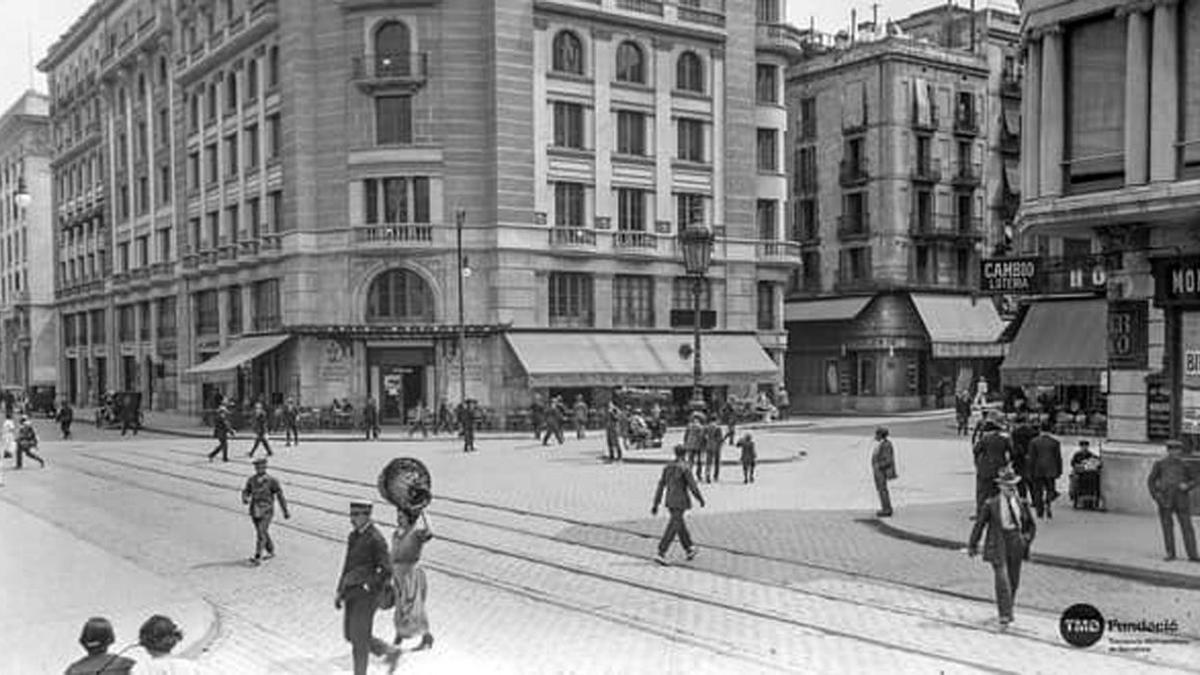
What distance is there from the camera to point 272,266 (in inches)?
1907

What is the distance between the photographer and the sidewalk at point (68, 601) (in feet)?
27.3

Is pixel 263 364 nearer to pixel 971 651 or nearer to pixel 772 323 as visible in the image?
pixel 772 323

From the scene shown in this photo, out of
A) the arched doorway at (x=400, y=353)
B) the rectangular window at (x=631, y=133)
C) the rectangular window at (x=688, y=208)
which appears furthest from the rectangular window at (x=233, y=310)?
the rectangular window at (x=688, y=208)

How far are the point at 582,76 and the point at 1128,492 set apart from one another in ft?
108

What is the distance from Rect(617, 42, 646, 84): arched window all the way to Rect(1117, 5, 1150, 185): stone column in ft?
108

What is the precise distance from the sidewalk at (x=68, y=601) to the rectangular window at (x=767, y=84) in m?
42.1

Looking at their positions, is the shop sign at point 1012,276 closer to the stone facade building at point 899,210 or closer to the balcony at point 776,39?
the balcony at point 776,39

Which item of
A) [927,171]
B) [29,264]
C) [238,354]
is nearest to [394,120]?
[238,354]

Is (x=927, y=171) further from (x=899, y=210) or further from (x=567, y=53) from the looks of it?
(x=567, y=53)

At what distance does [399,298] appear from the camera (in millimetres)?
45812

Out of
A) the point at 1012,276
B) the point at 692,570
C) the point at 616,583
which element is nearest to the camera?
the point at 616,583

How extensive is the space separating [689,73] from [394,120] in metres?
13.0

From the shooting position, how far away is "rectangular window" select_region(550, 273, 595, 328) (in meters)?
46.7

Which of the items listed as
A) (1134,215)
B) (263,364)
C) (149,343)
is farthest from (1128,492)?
(149,343)
